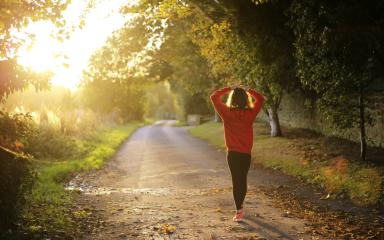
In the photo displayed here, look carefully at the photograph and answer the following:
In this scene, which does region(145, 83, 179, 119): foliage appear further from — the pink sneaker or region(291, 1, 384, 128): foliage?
the pink sneaker

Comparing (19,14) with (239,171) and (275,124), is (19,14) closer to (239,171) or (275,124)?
(239,171)

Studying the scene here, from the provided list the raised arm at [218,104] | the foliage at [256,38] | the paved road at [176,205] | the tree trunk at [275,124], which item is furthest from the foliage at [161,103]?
the raised arm at [218,104]

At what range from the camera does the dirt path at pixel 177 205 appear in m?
6.97

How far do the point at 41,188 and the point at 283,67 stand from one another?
10.3m

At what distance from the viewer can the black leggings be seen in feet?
25.2

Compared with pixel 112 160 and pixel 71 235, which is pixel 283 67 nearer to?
pixel 112 160

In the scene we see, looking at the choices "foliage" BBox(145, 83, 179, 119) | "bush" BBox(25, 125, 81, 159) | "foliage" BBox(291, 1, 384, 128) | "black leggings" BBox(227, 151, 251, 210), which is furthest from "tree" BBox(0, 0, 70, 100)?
"foliage" BBox(145, 83, 179, 119)

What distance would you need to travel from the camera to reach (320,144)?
55.8 feet

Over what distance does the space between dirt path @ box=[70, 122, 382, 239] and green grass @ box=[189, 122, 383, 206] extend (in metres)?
0.78

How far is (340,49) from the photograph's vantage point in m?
11.4

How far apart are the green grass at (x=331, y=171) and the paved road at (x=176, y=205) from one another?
1.23 m

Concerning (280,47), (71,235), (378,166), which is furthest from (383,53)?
(71,235)

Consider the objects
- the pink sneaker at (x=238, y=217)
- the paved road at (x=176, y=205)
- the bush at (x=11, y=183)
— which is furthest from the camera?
the pink sneaker at (x=238, y=217)

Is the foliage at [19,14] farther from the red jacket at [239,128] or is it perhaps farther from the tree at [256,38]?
the tree at [256,38]
